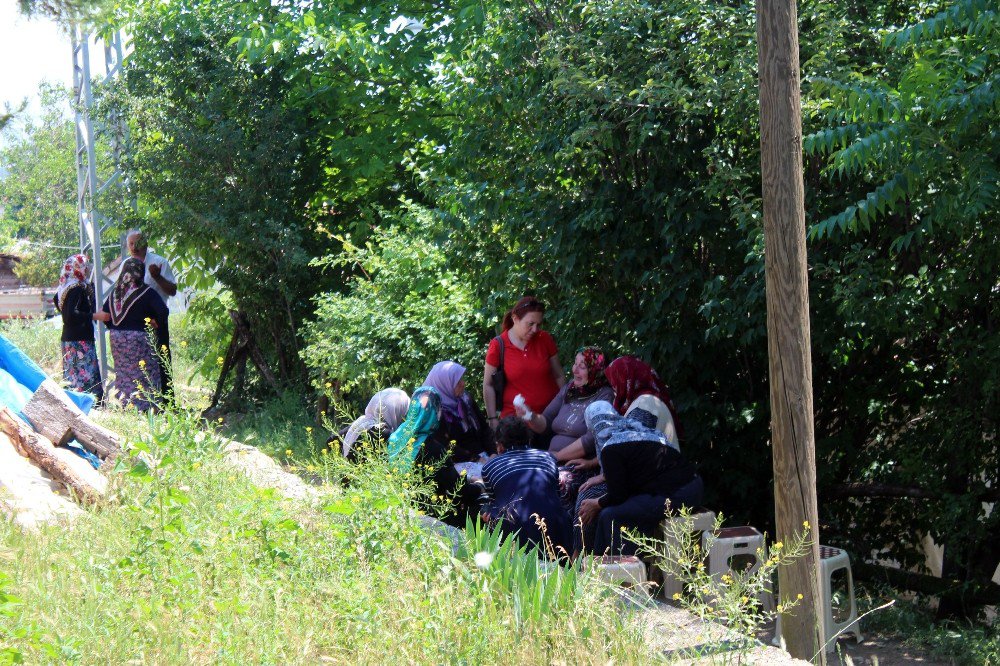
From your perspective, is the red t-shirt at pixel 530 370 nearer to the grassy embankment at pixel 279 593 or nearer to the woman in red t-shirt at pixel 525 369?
the woman in red t-shirt at pixel 525 369

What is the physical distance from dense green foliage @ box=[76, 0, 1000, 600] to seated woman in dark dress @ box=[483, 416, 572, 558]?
161cm

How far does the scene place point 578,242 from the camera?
301 inches

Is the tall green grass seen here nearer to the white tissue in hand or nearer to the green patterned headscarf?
the green patterned headscarf

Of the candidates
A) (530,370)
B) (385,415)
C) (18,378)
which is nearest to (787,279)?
(385,415)

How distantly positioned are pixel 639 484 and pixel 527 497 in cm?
65

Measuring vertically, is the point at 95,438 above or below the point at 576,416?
above

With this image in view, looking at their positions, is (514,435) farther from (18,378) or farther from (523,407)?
(18,378)

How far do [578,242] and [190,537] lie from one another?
13.2 feet

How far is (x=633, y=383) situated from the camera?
671 cm

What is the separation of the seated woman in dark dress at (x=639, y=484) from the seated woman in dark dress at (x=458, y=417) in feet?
5.22

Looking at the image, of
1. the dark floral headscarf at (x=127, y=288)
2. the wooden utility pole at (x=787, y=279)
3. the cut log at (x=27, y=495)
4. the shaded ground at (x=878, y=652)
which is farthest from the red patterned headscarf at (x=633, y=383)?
the dark floral headscarf at (x=127, y=288)

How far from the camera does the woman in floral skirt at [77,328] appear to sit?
1154 centimetres

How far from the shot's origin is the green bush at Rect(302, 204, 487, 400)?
9.76 meters

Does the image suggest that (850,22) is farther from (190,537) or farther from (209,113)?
(209,113)
